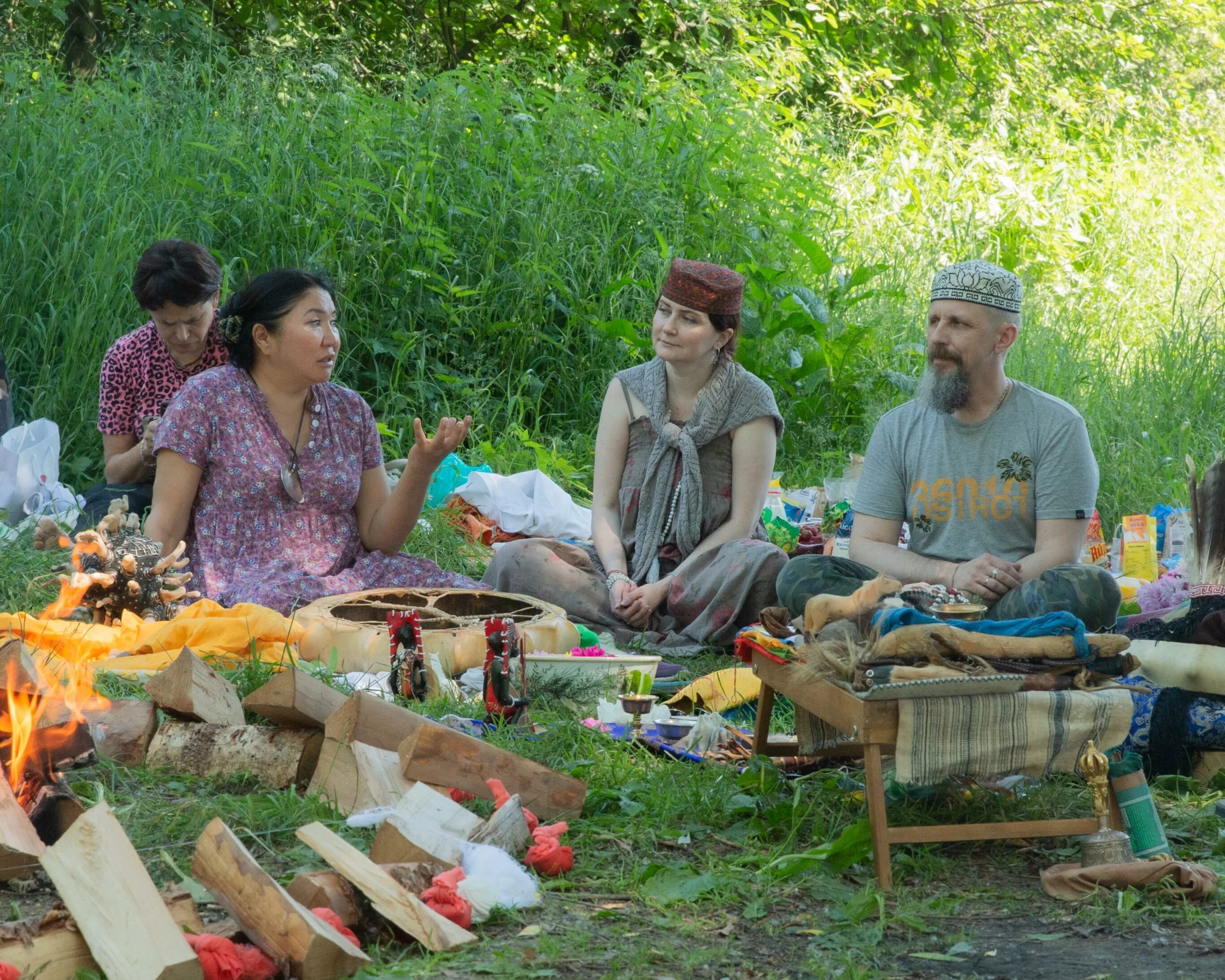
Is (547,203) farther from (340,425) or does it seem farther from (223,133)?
(340,425)

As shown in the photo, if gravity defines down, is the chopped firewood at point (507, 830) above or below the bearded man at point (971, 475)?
below

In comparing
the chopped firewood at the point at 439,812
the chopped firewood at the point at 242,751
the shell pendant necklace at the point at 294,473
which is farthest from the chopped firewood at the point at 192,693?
the shell pendant necklace at the point at 294,473

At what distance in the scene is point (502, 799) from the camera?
300 cm

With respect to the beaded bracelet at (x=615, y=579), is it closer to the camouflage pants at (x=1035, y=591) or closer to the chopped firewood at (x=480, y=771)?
the camouflage pants at (x=1035, y=591)

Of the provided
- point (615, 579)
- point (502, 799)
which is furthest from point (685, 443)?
point (502, 799)

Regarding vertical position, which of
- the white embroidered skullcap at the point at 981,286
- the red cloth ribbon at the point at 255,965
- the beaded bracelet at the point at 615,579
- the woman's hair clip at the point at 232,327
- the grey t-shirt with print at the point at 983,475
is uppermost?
the white embroidered skullcap at the point at 981,286

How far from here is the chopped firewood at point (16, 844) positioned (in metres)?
2.62

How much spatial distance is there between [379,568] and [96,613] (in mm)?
1102

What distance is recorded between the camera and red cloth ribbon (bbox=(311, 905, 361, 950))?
7.84 ft

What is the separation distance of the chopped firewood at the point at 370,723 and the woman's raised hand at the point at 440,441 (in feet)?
5.14

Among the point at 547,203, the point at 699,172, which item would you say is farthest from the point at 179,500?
the point at 699,172

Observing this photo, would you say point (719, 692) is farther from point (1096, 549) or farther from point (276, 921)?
point (1096, 549)

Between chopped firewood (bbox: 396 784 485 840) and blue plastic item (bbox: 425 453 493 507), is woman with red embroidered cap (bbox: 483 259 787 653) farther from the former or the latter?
chopped firewood (bbox: 396 784 485 840)

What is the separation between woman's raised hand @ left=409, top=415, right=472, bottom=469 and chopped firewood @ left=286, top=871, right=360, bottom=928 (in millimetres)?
2343
